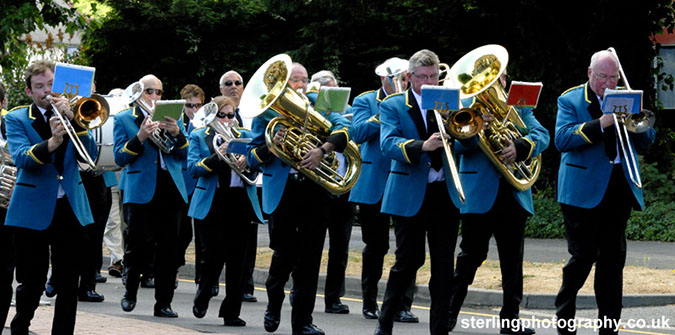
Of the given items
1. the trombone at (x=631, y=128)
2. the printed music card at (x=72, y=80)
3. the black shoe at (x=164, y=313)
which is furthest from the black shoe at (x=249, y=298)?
the trombone at (x=631, y=128)

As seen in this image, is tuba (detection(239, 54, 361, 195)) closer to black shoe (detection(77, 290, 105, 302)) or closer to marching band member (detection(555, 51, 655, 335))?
marching band member (detection(555, 51, 655, 335))

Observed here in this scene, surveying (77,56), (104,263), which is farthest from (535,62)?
(77,56)

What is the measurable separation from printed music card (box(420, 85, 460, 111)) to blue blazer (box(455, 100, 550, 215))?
1180mm

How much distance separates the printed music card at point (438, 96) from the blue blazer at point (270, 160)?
120 cm

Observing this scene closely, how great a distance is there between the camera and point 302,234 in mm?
8250

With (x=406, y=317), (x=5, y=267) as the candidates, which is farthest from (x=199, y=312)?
(x=5, y=267)

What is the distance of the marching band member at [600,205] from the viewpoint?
773cm

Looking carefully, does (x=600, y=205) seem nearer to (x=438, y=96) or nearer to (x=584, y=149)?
(x=584, y=149)

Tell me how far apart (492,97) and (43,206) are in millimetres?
3390

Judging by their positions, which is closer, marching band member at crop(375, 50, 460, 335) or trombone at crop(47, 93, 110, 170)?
trombone at crop(47, 93, 110, 170)

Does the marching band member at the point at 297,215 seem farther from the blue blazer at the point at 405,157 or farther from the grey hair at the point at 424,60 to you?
the grey hair at the point at 424,60

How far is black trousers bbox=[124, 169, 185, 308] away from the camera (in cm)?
965

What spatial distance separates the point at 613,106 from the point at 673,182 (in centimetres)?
1110

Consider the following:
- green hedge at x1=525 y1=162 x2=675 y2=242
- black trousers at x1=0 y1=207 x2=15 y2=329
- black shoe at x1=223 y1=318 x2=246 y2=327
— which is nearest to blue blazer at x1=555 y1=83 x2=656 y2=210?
black shoe at x1=223 y1=318 x2=246 y2=327
